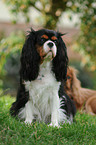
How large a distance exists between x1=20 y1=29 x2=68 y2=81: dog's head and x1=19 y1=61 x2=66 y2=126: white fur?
3.8 inches

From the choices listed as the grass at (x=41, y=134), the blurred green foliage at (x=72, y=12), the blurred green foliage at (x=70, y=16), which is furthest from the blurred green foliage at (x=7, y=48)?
the grass at (x=41, y=134)

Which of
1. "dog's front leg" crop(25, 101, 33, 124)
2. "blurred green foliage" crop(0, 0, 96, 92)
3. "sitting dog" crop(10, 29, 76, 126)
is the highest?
"blurred green foliage" crop(0, 0, 96, 92)

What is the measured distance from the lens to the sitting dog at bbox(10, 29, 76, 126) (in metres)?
3.43

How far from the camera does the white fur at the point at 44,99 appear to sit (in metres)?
3.51

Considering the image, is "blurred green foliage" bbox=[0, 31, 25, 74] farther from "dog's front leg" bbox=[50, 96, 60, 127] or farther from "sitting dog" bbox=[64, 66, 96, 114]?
"dog's front leg" bbox=[50, 96, 60, 127]

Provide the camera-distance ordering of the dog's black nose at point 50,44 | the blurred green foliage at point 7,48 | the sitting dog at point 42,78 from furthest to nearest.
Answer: the blurred green foliage at point 7,48 → the sitting dog at point 42,78 → the dog's black nose at point 50,44

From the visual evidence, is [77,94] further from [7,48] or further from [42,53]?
[7,48]

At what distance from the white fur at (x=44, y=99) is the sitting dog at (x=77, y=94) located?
1.58 m

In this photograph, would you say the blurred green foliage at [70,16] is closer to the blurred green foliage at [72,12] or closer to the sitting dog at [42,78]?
the blurred green foliage at [72,12]

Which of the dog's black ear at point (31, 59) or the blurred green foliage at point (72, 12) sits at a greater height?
the blurred green foliage at point (72, 12)

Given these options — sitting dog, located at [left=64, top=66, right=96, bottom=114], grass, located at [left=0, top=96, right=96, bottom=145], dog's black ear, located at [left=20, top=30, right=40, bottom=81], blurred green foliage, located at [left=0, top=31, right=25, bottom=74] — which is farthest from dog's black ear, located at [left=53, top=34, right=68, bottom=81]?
blurred green foliage, located at [left=0, top=31, right=25, bottom=74]

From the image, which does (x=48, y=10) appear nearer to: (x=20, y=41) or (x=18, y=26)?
(x=20, y=41)

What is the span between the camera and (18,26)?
1778cm

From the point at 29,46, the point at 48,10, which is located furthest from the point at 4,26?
the point at 29,46
